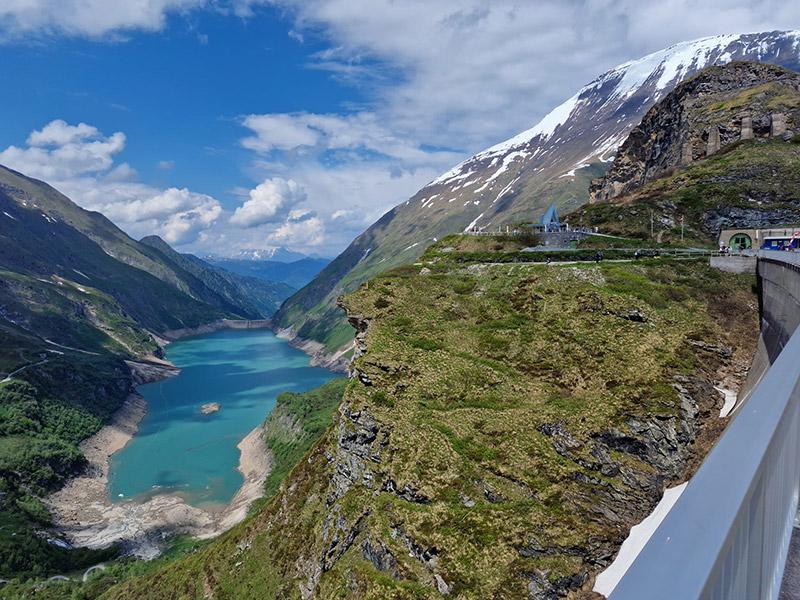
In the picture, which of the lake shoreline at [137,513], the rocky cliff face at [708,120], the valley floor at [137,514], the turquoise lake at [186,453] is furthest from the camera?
the turquoise lake at [186,453]

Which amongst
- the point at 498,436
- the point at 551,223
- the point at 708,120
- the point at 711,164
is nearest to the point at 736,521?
the point at 498,436

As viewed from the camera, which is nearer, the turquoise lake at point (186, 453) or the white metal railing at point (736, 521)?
the white metal railing at point (736, 521)

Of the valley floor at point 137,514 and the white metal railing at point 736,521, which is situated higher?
the white metal railing at point 736,521

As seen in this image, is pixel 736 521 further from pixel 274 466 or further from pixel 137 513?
pixel 274 466

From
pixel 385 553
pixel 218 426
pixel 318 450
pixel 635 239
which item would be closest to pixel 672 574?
pixel 385 553

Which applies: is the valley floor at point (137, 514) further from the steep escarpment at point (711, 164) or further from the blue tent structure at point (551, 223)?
the steep escarpment at point (711, 164)

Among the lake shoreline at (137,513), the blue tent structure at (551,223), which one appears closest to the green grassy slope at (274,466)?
the lake shoreline at (137,513)

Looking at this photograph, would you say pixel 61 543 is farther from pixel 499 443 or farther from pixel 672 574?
pixel 672 574
